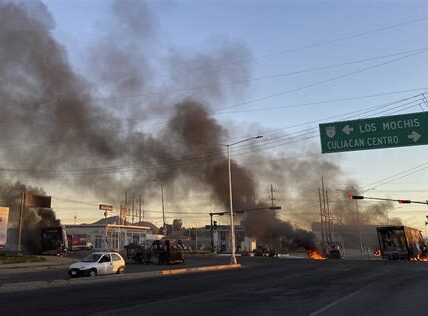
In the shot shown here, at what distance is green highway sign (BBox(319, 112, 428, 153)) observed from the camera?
17.9 metres

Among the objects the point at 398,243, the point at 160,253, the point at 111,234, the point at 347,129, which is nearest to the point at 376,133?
the point at 347,129

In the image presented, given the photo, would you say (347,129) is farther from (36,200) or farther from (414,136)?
(36,200)

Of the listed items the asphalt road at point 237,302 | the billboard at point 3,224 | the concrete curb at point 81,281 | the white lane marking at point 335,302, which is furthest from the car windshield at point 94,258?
the billboard at point 3,224

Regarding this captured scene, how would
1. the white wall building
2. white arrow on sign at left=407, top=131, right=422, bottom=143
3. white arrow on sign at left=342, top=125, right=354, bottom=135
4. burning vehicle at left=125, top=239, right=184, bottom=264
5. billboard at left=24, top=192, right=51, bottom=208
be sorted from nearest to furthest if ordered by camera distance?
white arrow on sign at left=407, top=131, right=422, bottom=143
white arrow on sign at left=342, top=125, right=354, bottom=135
burning vehicle at left=125, top=239, right=184, bottom=264
billboard at left=24, top=192, right=51, bottom=208
the white wall building

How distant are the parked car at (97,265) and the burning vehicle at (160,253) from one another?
11.5 meters

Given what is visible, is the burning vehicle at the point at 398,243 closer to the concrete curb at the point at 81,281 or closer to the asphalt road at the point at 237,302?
the concrete curb at the point at 81,281

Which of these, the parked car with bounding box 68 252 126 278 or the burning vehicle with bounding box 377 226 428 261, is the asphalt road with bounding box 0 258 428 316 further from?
the burning vehicle with bounding box 377 226 428 261

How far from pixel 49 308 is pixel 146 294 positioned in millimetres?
4162

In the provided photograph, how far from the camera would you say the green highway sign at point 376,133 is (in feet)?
58.7

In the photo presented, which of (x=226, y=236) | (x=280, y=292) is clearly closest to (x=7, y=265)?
(x=280, y=292)

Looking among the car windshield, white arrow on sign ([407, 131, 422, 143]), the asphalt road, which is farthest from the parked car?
white arrow on sign ([407, 131, 422, 143])

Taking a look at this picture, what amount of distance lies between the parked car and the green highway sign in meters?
13.5

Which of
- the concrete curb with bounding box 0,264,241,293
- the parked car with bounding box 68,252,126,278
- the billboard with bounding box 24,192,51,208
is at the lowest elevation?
the concrete curb with bounding box 0,264,241,293

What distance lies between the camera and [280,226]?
74438mm
